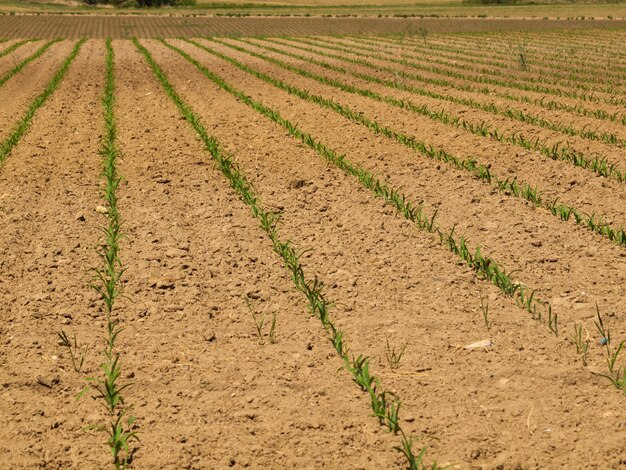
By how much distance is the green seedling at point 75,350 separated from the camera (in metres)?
4.64

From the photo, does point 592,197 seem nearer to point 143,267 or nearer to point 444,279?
point 444,279

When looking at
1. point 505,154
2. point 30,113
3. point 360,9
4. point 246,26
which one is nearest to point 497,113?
point 505,154

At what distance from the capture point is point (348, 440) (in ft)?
12.8

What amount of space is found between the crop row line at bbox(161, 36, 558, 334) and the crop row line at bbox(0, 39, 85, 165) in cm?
371

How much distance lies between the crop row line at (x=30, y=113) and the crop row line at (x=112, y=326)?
4.17 ft

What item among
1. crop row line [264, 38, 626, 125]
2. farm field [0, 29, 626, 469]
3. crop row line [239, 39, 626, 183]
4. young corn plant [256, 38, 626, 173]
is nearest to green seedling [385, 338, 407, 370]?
farm field [0, 29, 626, 469]

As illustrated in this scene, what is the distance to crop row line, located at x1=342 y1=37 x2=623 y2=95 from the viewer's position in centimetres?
1588

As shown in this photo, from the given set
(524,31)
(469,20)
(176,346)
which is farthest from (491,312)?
(469,20)

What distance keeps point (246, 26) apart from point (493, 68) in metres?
23.5

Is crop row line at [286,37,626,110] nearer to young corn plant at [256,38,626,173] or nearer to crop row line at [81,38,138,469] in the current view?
young corn plant at [256,38,626,173]

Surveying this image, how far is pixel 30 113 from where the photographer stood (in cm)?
1250

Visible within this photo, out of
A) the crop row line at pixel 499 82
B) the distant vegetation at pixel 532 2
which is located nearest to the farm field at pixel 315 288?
the crop row line at pixel 499 82

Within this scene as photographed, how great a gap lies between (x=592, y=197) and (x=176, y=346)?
4.72 m

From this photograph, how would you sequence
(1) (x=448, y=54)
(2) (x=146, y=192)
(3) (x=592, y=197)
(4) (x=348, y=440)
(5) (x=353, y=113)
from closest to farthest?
(4) (x=348, y=440), (3) (x=592, y=197), (2) (x=146, y=192), (5) (x=353, y=113), (1) (x=448, y=54)
